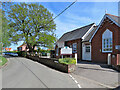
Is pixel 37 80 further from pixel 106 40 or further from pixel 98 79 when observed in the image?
pixel 106 40

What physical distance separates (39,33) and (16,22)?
307 inches

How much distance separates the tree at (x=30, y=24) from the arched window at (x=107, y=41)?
1912 centimetres

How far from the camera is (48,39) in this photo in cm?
3002

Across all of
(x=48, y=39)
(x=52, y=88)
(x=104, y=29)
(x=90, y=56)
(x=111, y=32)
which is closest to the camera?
(x=52, y=88)

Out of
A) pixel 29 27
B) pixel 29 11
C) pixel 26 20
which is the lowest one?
pixel 29 27

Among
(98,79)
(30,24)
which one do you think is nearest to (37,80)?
(98,79)

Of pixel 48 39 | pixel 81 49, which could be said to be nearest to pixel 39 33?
pixel 48 39

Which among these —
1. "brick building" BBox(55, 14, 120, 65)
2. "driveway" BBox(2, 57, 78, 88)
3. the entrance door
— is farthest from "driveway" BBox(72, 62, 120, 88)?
the entrance door

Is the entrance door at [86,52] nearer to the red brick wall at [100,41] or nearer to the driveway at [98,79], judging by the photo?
the red brick wall at [100,41]

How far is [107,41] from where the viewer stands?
12.6m

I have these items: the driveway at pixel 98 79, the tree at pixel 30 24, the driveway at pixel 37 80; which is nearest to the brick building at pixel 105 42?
the driveway at pixel 98 79

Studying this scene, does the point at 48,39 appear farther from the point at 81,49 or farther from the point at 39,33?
the point at 81,49

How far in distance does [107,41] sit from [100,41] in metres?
0.92

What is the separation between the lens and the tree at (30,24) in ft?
97.1
